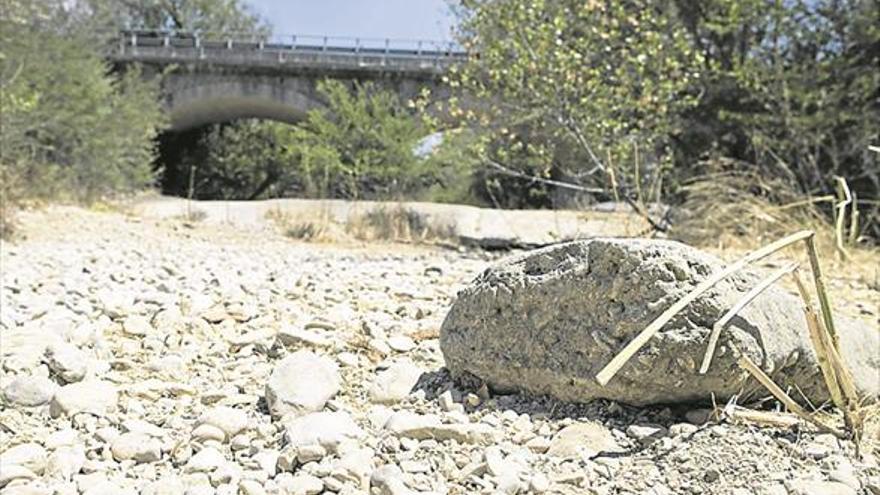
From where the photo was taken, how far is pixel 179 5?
2808 centimetres

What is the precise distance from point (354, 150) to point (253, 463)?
34.3 ft

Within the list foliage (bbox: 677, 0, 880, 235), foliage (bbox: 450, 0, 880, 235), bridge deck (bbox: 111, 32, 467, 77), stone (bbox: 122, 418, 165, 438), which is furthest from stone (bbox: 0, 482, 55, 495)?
bridge deck (bbox: 111, 32, 467, 77)

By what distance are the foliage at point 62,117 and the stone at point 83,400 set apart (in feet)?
21.9

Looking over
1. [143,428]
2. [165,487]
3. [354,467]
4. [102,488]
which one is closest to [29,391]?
[143,428]

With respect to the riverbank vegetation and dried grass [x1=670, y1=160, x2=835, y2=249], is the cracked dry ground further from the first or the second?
the riverbank vegetation

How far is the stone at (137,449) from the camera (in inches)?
68.6

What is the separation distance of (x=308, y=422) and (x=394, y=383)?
0.41 metres

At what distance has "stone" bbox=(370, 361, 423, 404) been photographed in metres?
2.10

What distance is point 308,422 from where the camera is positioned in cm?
182

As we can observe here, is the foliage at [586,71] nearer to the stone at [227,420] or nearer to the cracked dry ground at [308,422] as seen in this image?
the cracked dry ground at [308,422]

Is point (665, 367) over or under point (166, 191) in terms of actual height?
over

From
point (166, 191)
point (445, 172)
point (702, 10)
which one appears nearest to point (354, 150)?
point (445, 172)

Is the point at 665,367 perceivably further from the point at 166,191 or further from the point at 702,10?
the point at 166,191

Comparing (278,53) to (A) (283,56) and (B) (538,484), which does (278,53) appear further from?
(B) (538,484)
